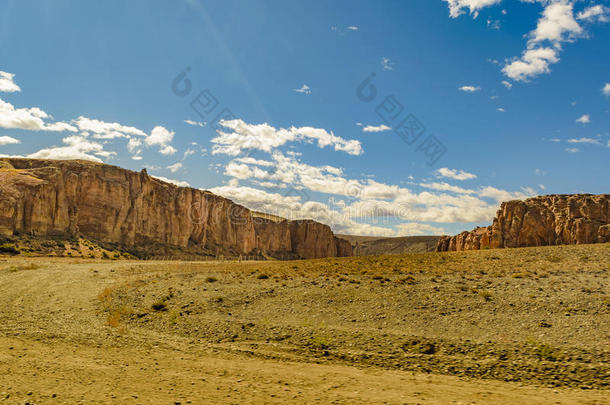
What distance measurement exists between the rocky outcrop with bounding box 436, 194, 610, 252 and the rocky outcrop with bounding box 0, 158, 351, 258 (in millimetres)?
76703

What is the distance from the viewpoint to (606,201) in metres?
59.8

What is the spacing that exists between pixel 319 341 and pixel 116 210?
83190 millimetres

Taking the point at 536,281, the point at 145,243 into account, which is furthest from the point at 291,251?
the point at 536,281

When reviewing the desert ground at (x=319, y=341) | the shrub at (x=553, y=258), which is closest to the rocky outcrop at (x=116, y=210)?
the desert ground at (x=319, y=341)

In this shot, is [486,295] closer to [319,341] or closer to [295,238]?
[319,341]

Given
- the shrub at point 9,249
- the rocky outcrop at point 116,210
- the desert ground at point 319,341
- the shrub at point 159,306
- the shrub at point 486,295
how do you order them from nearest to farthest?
the desert ground at point 319,341, the shrub at point 486,295, the shrub at point 159,306, the shrub at point 9,249, the rocky outcrop at point 116,210

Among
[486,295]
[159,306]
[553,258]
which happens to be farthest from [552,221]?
[159,306]

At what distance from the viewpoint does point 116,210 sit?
8169cm

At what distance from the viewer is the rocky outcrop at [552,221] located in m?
57.0

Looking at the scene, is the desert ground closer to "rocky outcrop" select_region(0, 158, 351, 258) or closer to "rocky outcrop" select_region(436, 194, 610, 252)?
"rocky outcrop" select_region(436, 194, 610, 252)

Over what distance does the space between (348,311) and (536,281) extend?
10.1 meters

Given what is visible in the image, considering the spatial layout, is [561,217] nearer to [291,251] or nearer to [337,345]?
[337,345]

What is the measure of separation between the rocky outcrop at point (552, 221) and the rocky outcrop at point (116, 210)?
7670 cm

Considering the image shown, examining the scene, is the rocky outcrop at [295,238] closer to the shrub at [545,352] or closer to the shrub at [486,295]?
the shrub at [486,295]
